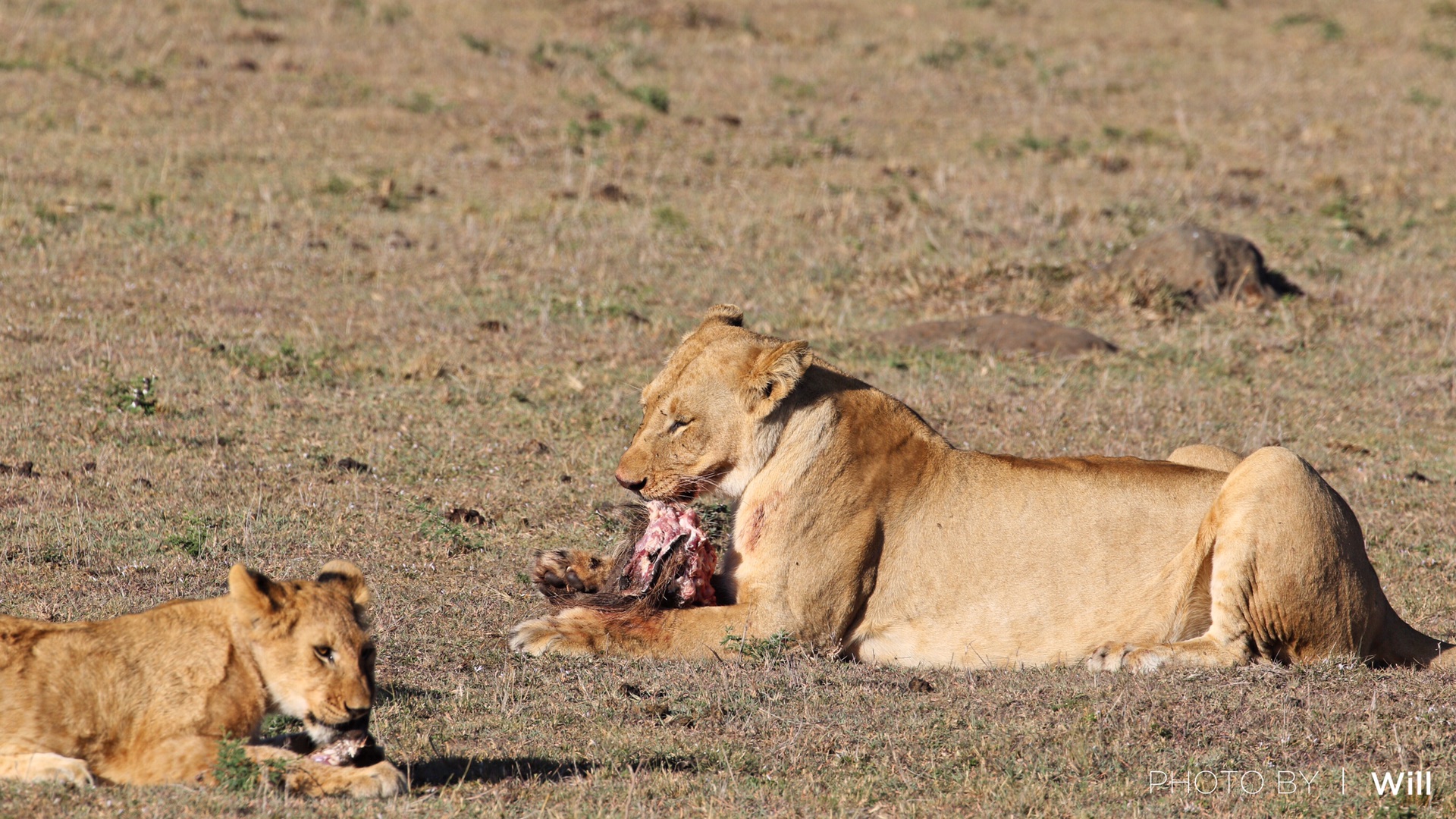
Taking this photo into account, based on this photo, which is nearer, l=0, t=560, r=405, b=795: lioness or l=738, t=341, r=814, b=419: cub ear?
l=0, t=560, r=405, b=795: lioness

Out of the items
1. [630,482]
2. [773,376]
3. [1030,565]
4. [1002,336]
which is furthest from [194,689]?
[1002,336]

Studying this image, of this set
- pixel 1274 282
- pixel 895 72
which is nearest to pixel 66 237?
pixel 1274 282

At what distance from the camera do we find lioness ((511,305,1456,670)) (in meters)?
6.66

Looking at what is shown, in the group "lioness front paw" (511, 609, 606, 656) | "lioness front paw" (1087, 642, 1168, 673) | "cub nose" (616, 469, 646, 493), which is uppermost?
"cub nose" (616, 469, 646, 493)

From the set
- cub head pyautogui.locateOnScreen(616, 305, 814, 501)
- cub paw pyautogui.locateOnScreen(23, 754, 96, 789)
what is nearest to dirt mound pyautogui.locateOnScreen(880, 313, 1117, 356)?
A: cub head pyautogui.locateOnScreen(616, 305, 814, 501)

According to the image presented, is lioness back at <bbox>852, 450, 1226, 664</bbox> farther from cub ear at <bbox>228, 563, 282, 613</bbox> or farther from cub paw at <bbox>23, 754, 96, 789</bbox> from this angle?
cub paw at <bbox>23, 754, 96, 789</bbox>

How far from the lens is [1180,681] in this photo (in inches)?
251

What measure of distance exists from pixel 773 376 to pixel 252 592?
114 inches

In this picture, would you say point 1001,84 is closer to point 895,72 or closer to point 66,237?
point 895,72

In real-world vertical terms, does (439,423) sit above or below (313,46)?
below

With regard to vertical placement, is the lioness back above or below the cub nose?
below

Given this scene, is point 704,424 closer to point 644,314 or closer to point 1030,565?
point 1030,565

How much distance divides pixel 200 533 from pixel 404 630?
1.71 m

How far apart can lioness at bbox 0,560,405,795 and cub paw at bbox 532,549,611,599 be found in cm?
298
